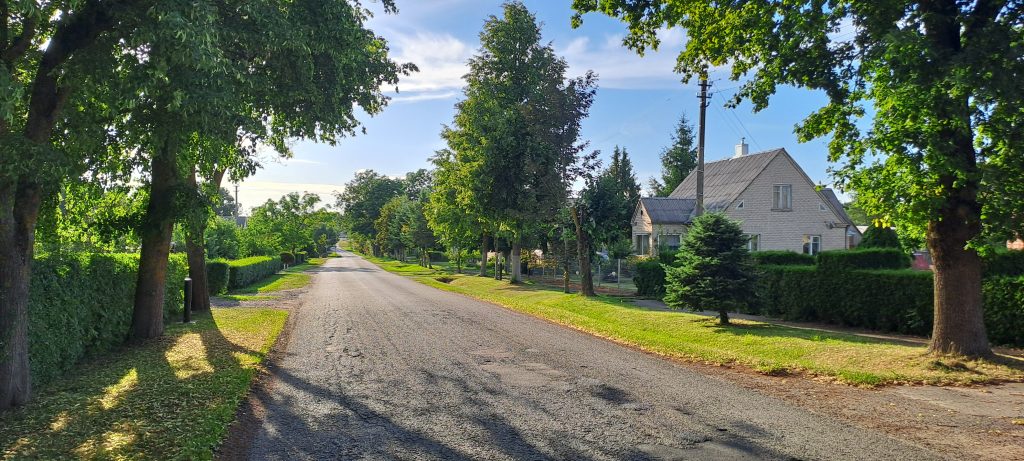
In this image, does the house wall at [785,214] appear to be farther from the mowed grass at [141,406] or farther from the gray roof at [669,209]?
the mowed grass at [141,406]

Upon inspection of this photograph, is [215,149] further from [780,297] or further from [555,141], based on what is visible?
[555,141]

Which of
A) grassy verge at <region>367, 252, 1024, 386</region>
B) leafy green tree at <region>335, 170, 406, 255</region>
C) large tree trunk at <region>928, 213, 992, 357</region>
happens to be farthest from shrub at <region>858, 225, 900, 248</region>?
leafy green tree at <region>335, 170, 406, 255</region>

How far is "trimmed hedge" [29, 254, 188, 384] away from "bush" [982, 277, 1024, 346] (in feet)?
51.4

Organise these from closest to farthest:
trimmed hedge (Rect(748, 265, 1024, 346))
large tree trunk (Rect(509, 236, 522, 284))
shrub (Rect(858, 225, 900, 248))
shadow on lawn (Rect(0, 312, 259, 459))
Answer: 1. shadow on lawn (Rect(0, 312, 259, 459))
2. trimmed hedge (Rect(748, 265, 1024, 346))
3. shrub (Rect(858, 225, 900, 248))
4. large tree trunk (Rect(509, 236, 522, 284))

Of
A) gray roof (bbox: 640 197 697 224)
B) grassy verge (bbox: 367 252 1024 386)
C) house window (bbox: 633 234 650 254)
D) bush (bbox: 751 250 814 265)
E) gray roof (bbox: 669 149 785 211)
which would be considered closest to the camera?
grassy verge (bbox: 367 252 1024 386)

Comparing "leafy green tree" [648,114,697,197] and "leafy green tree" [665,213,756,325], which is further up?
"leafy green tree" [648,114,697,197]

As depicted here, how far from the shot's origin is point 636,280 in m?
24.4

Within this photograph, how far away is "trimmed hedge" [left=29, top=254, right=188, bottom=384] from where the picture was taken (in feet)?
26.8

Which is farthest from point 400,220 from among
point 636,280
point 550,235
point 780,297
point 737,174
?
point 780,297

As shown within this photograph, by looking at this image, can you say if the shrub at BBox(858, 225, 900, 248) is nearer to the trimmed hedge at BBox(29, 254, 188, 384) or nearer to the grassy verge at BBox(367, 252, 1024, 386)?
the grassy verge at BBox(367, 252, 1024, 386)

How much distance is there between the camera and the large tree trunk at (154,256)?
11984 millimetres

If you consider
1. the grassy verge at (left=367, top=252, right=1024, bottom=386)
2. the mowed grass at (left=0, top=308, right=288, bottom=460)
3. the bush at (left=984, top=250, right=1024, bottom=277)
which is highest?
the bush at (left=984, top=250, right=1024, bottom=277)

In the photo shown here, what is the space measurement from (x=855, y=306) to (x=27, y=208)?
1583 centimetres

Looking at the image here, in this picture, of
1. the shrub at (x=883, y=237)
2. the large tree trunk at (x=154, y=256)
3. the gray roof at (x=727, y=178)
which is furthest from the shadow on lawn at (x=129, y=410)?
the gray roof at (x=727, y=178)
